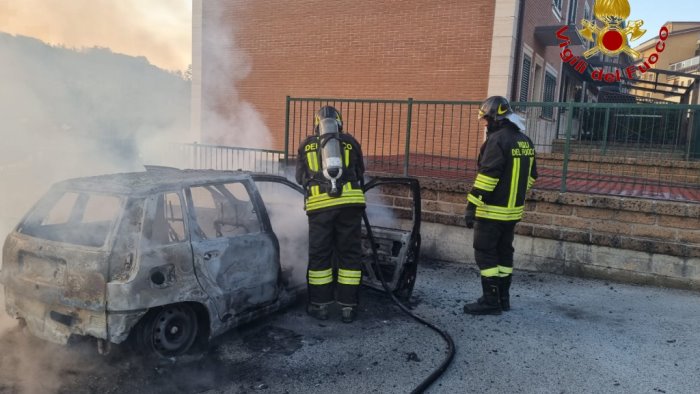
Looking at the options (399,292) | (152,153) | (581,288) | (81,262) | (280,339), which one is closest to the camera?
(81,262)

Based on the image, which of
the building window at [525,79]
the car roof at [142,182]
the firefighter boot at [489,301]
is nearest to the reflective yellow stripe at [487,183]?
the firefighter boot at [489,301]

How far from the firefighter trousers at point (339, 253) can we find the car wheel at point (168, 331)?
3.90 feet

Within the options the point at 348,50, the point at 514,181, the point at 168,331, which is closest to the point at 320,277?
the point at 168,331

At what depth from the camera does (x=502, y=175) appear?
15.2 ft

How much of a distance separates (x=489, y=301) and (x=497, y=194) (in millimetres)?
1033

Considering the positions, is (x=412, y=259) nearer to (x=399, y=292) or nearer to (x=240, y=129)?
(x=399, y=292)

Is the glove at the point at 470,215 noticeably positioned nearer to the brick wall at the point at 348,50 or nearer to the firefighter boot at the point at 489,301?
the firefighter boot at the point at 489,301

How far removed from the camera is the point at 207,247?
144 inches

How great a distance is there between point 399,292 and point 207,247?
213 cm

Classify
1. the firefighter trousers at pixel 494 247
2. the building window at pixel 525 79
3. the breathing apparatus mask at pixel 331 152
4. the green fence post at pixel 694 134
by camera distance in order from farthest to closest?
the building window at pixel 525 79
the green fence post at pixel 694 134
the firefighter trousers at pixel 494 247
the breathing apparatus mask at pixel 331 152

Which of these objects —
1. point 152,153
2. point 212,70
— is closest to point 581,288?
point 152,153

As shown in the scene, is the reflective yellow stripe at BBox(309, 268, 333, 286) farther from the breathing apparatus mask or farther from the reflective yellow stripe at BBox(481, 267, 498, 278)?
the reflective yellow stripe at BBox(481, 267, 498, 278)

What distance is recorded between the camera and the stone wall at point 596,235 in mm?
5668

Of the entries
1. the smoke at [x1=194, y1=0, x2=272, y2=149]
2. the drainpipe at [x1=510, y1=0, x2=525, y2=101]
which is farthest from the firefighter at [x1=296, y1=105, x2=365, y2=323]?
the smoke at [x1=194, y1=0, x2=272, y2=149]
